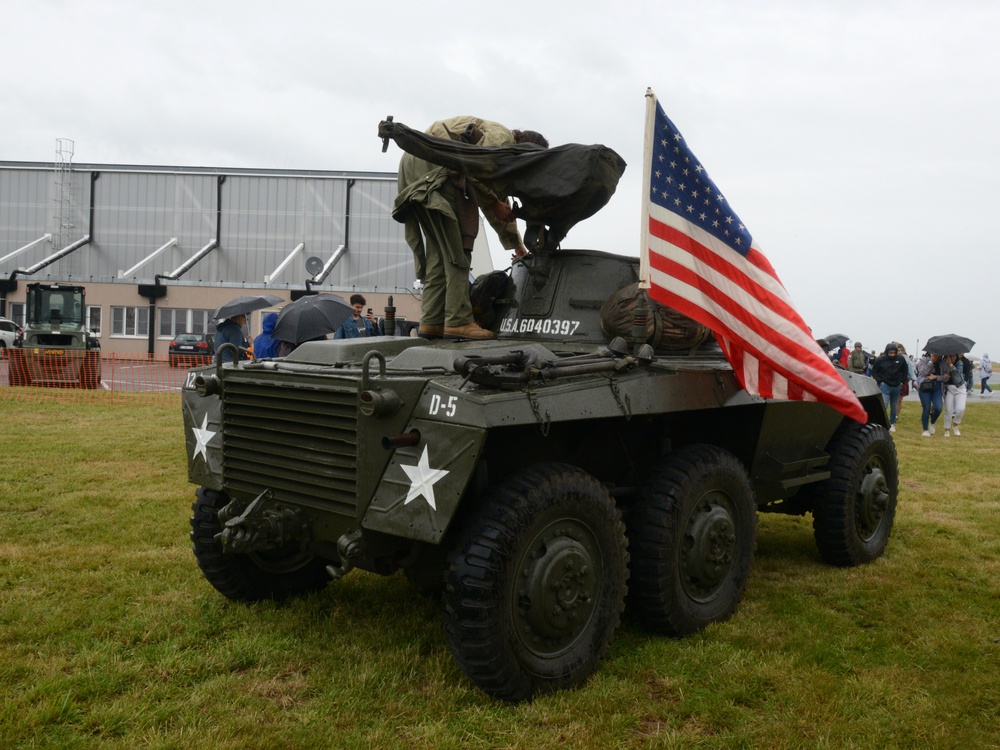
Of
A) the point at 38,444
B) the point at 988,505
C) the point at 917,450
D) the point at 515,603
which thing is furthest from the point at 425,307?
the point at 917,450

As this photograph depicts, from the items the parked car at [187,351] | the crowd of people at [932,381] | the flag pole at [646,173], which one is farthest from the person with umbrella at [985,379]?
the flag pole at [646,173]

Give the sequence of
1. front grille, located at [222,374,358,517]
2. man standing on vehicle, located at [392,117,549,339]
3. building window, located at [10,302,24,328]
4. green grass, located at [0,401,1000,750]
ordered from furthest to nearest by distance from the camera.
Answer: building window, located at [10,302,24,328] → man standing on vehicle, located at [392,117,549,339] → front grille, located at [222,374,358,517] → green grass, located at [0,401,1000,750]

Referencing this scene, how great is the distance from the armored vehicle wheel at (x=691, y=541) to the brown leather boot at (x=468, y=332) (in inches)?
53.6

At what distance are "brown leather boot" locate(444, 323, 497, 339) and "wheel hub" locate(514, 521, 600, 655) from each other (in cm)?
170

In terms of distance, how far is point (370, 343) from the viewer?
5.09 m

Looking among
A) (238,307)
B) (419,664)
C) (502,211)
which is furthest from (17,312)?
(419,664)

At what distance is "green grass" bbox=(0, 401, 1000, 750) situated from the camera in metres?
3.79

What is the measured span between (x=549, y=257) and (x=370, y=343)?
4.28 ft

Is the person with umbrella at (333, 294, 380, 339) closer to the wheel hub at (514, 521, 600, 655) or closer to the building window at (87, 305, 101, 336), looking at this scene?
the wheel hub at (514, 521, 600, 655)

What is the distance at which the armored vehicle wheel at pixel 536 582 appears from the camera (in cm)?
383

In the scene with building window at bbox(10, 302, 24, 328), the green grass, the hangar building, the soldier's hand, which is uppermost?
the hangar building

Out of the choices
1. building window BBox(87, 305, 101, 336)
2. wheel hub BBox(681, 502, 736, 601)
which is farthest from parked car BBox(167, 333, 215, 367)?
wheel hub BBox(681, 502, 736, 601)

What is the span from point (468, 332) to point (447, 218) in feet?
2.27

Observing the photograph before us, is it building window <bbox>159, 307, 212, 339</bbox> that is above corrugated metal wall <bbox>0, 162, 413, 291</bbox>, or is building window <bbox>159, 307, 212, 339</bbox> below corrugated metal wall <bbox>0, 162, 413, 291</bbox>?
below
